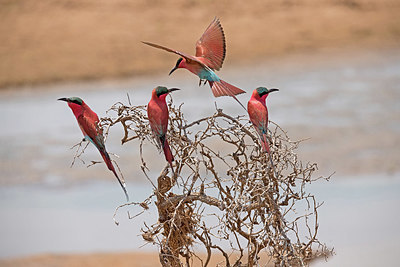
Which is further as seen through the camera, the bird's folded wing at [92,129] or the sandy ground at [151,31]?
the sandy ground at [151,31]

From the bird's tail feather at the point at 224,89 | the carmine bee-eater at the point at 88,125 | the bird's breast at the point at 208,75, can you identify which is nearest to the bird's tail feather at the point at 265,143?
the bird's tail feather at the point at 224,89

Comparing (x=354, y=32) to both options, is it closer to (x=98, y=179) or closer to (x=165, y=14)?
(x=165, y=14)

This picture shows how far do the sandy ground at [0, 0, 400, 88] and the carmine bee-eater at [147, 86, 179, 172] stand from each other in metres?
12.1

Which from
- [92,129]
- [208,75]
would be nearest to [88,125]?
[92,129]

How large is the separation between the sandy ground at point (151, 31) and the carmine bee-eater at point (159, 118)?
12.1 metres

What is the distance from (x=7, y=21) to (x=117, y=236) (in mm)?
11041

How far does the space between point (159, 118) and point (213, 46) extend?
0.68 m

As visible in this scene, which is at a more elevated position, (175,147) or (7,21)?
(7,21)

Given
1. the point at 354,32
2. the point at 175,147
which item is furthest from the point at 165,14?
the point at 175,147

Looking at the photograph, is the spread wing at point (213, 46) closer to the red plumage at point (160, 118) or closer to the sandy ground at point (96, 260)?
the red plumage at point (160, 118)

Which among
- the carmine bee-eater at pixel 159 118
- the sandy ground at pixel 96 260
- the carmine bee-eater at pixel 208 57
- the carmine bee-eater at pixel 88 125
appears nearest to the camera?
the carmine bee-eater at pixel 159 118

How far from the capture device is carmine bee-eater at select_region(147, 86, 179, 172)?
486 centimetres

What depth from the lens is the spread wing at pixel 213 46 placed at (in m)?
5.30

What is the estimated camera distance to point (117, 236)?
9492mm
